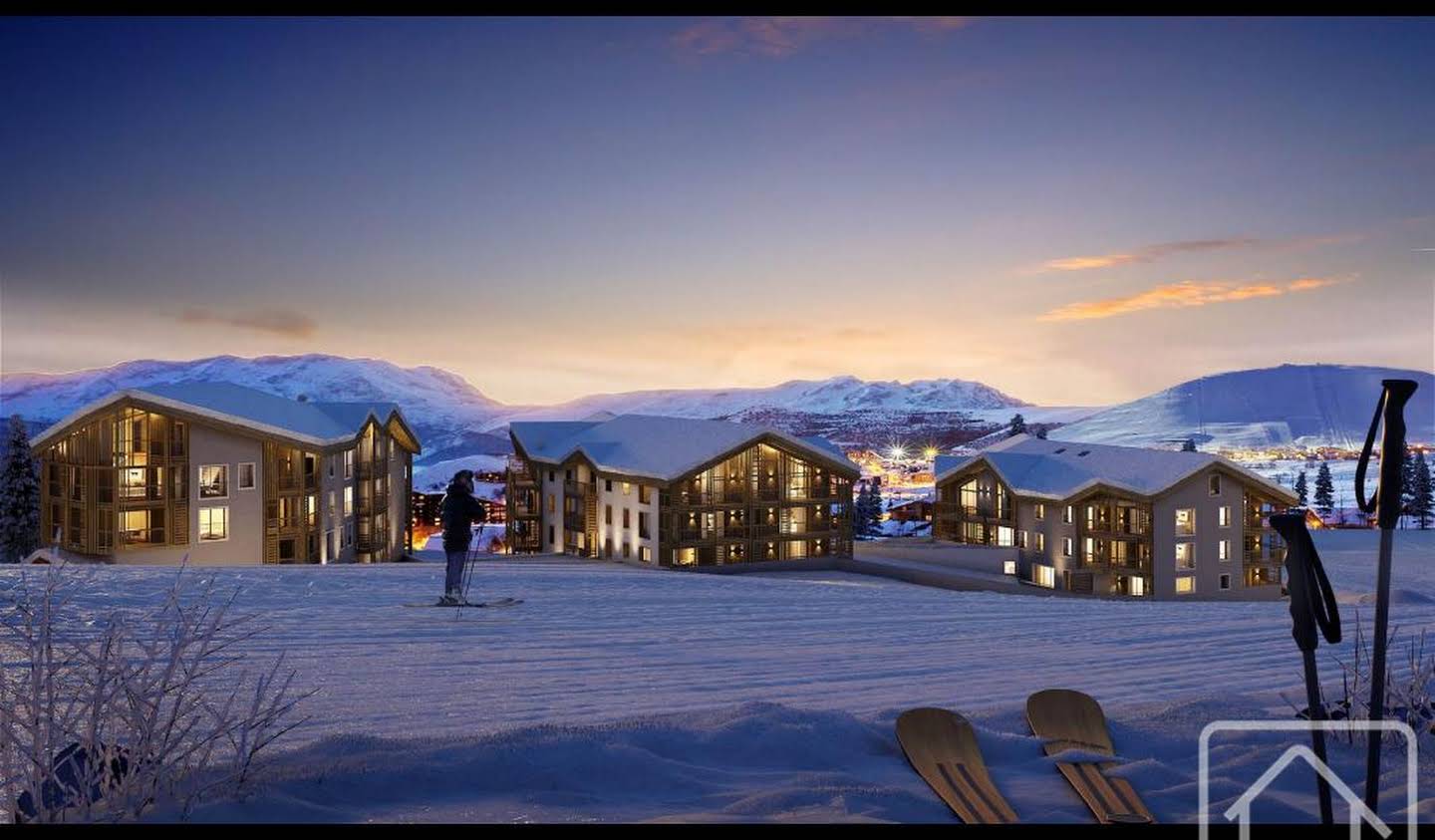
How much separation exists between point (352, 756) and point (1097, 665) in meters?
5.41

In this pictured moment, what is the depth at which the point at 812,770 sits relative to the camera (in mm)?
3719

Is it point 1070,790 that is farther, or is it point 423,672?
point 423,672

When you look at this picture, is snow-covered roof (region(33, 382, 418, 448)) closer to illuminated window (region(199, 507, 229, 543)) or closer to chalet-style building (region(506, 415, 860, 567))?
illuminated window (region(199, 507, 229, 543))

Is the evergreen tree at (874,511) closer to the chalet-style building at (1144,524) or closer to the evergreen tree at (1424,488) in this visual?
the chalet-style building at (1144,524)

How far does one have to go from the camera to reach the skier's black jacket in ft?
31.2

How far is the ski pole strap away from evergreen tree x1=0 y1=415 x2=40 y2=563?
35.9 m

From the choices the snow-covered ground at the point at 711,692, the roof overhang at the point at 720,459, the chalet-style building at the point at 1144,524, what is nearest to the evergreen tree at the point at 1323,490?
the chalet-style building at the point at 1144,524

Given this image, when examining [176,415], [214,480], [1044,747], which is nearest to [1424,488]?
[1044,747]

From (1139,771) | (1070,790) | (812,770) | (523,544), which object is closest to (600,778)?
(812,770)


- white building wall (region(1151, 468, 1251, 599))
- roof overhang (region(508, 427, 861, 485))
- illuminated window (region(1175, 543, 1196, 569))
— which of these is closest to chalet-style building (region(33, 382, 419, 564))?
roof overhang (region(508, 427, 861, 485))

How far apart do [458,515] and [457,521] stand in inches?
3.0
